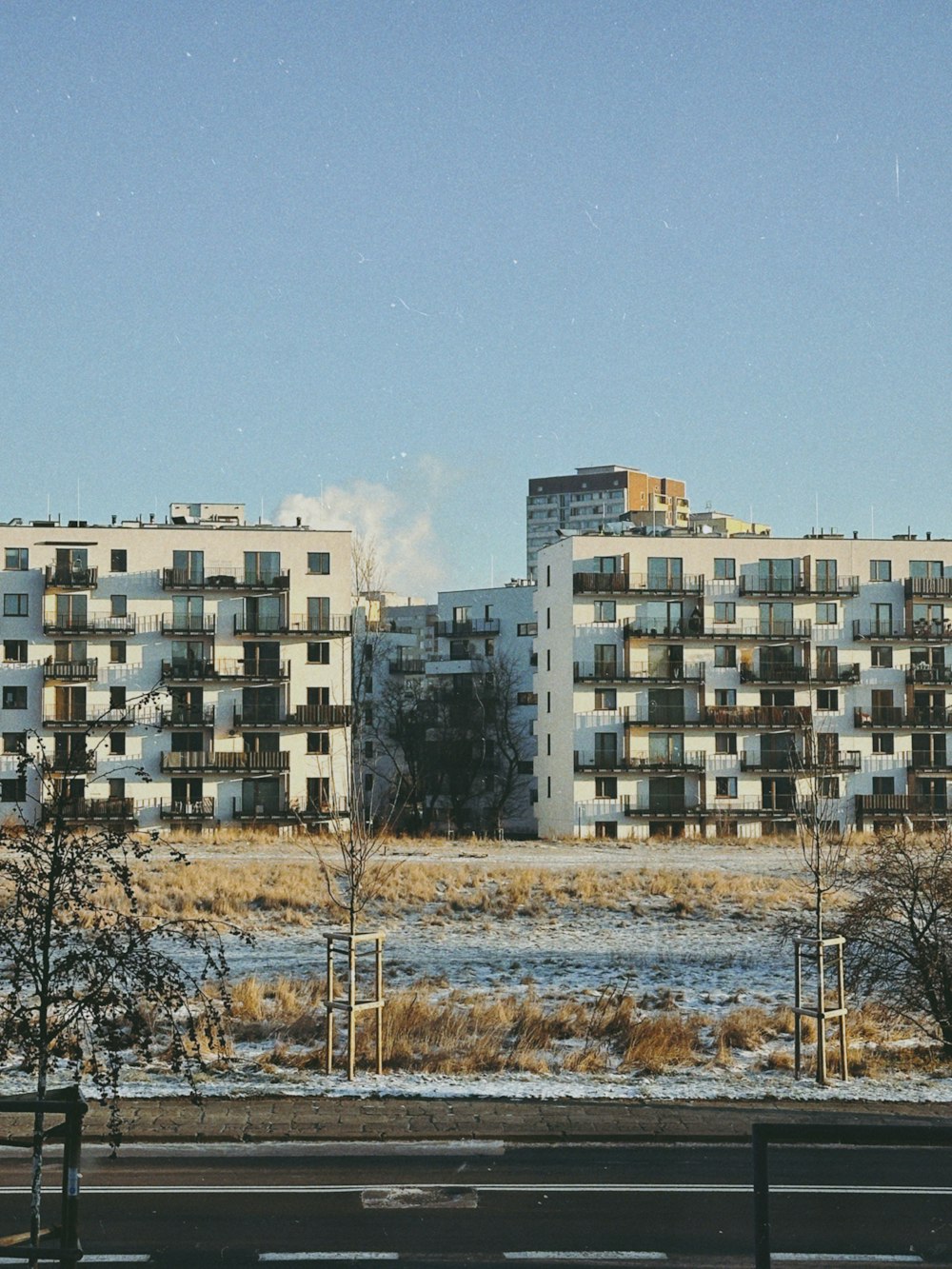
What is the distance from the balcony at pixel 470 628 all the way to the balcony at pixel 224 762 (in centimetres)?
2954

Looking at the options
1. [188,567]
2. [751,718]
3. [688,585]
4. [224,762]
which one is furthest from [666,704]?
[188,567]

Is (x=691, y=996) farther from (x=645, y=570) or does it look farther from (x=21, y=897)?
(x=645, y=570)

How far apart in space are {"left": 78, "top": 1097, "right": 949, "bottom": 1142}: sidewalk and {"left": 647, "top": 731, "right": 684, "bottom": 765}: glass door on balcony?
56802mm

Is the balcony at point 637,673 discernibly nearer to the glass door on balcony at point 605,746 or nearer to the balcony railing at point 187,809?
the glass door on balcony at point 605,746

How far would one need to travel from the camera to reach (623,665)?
74.3 metres

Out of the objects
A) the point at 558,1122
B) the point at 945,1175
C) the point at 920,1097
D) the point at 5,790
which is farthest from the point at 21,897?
the point at 5,790

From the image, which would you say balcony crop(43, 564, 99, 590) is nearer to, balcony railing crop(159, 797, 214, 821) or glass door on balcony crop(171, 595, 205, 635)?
glass door on balcony crop(171, 595, 205, 635)

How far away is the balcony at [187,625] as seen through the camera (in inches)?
2800

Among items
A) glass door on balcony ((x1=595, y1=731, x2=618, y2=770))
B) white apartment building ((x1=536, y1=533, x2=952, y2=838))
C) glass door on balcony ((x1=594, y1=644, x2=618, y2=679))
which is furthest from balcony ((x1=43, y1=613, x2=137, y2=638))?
glass door on balcony ((x1=595, y1=731, x2=618, y2=770))

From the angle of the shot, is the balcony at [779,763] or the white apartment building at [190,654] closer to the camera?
the white apartment building at [190,654]

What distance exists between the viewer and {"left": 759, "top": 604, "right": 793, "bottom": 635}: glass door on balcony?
75319mm

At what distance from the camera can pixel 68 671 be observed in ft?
229

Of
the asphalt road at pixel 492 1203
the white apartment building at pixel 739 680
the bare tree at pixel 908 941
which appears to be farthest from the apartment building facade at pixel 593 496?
the asphalt road at pixel 492 1203

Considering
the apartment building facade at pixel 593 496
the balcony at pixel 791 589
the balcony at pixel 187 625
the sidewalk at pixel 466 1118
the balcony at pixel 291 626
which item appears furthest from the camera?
the apartment building facade at pixel 593 496
